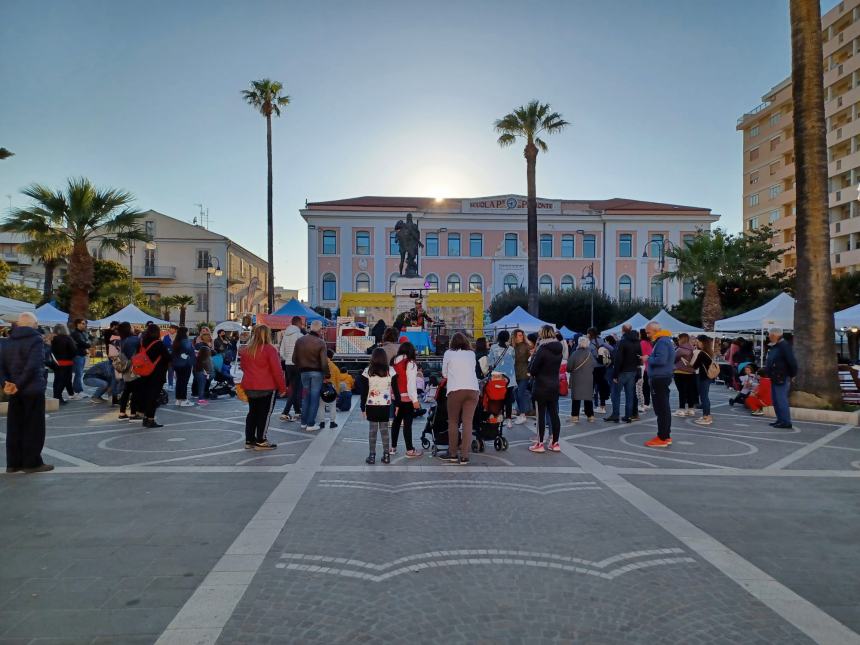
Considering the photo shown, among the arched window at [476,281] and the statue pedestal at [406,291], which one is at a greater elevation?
the arched window at [476,281]

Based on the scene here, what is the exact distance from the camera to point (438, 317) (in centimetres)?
2948

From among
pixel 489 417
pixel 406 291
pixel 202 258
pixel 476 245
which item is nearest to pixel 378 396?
pixel 489 417

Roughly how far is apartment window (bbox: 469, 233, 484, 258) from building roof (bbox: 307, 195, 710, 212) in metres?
3.68

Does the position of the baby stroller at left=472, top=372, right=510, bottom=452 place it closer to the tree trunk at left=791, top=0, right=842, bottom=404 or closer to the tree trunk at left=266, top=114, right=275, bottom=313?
the tree trunk at left=791, top=0, right=842, bottom=404

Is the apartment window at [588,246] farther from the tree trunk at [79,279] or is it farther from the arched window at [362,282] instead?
the tree trunk at [79,279]

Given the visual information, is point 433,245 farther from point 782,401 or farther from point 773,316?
point 782,401

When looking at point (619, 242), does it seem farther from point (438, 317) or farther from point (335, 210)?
point (438, 317)

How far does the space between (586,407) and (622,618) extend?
8.61m

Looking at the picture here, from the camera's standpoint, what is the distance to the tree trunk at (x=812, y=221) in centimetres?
1273

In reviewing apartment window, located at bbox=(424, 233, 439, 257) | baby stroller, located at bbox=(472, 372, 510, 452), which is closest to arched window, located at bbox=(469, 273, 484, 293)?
apartment window, located at bbox=(424, 233, 439, 257)

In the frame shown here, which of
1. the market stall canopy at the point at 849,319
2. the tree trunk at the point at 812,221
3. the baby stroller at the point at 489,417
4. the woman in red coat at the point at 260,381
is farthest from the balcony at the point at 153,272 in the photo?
the baby stroller at the point at 489,417

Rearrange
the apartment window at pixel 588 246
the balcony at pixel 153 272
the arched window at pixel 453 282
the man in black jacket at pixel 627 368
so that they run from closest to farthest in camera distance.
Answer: the man in black jacket at pixel 627 368 → the balcony at pixel 153 272 → the arched window at pixel 453 282 → the apartment window at pixel 588 246

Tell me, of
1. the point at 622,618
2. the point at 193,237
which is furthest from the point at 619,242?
the point at 622,618

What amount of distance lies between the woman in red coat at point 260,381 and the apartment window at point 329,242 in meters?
50.1
